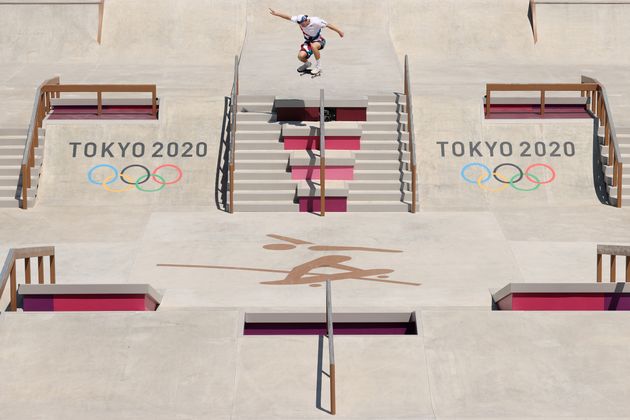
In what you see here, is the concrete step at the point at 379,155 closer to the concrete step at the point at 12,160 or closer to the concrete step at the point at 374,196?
the concrete step at the point at 374,196

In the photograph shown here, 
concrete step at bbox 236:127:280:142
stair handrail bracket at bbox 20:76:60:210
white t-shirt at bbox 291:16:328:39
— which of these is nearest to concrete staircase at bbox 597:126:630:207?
white t-shirt at bbox 291:16:328:39

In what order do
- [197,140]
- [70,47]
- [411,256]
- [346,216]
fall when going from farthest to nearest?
1. [70,47]
2. [197,140]
3. [346,216]
4. [411,256]

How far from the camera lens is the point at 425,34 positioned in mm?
37281

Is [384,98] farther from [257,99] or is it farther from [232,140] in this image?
[232,140]

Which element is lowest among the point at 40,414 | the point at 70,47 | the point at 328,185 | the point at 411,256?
the point at 40,414

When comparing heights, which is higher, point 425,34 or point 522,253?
point 425,34

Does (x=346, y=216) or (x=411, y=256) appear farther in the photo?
(x=346, y=216)

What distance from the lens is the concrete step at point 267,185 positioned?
1110 inches

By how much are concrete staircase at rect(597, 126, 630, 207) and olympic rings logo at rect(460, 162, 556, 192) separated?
3.56ft

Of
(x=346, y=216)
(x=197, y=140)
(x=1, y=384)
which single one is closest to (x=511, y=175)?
(x=346, y=216)

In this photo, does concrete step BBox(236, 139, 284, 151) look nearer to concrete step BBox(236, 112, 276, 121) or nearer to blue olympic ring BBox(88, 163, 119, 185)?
concrete step BBox(236, 112, 276, 121)

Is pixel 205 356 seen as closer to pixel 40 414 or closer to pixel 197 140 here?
pixel 40 414

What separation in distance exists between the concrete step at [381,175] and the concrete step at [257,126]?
222 cm

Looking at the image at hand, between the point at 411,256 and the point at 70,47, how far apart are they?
1552cm
